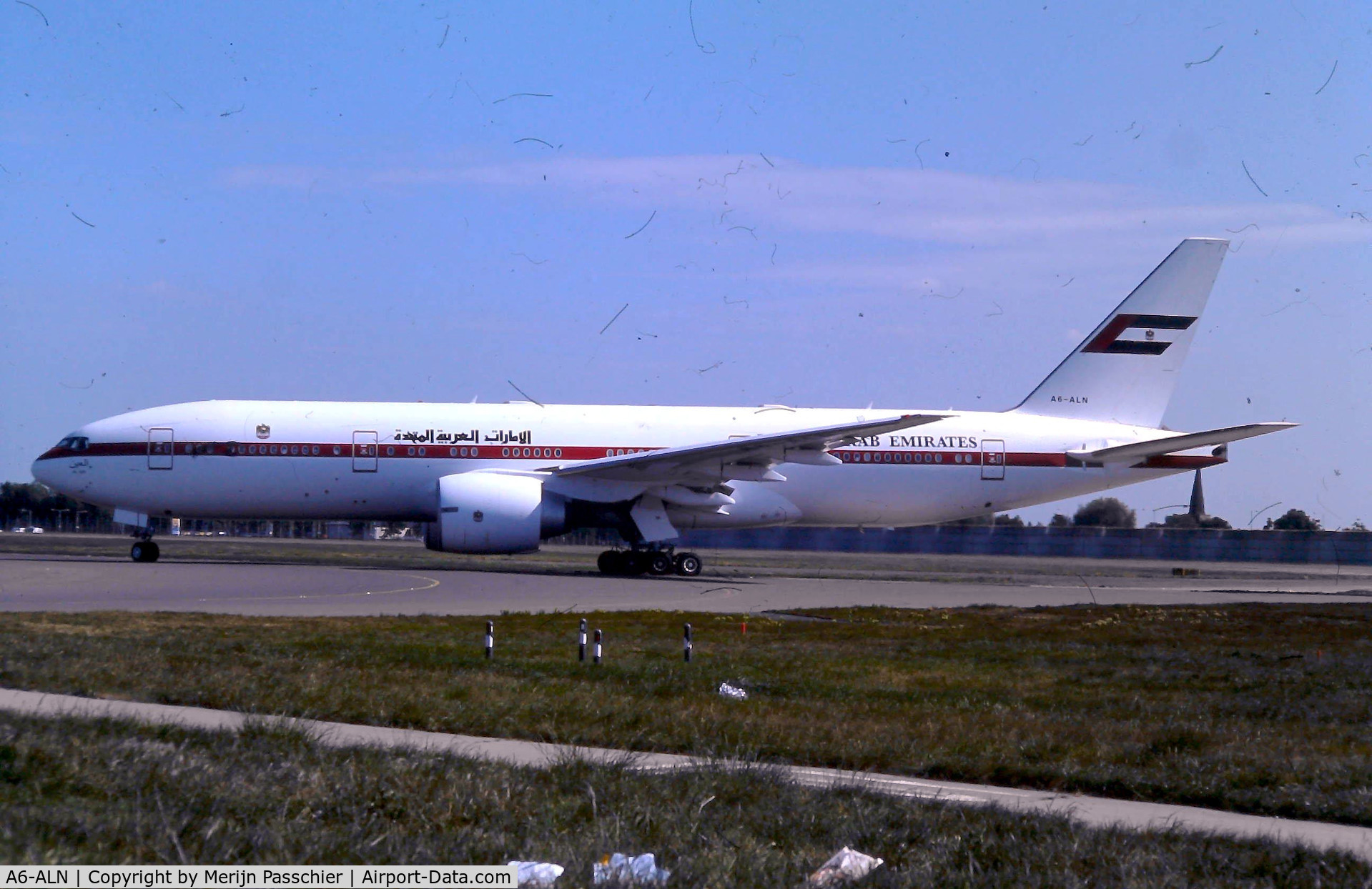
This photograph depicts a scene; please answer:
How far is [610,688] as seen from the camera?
11.6 meters

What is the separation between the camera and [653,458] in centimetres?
2908

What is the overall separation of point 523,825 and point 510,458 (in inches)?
993

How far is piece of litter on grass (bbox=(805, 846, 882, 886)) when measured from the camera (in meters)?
5.61

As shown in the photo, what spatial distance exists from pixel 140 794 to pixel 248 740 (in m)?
1.95

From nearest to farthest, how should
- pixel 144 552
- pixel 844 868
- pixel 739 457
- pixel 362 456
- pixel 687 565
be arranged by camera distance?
pixel 844 868
pixel 739 457
pixel 362 456
pixel 144 552
pixel 687 565

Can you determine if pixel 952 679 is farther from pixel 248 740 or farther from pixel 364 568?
pixel 364 568

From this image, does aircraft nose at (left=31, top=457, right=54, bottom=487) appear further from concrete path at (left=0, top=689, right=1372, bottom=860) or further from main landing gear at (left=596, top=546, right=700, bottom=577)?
concrete path at (left=0, top=689, right=1372, bottom=860)

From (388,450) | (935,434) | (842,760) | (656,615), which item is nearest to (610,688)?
(842,760)

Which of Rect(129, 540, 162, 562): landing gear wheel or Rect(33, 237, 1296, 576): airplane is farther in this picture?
Rect(129, 540, 162, 562): landing gear wheel

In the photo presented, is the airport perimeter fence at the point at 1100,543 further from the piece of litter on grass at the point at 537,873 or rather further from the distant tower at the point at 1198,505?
the piece of litter on grass at the point at 537,873

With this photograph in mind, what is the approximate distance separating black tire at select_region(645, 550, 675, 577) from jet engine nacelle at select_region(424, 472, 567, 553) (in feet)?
9.78

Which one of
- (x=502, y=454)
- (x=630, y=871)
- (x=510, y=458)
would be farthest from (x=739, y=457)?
(x=630, y=871)

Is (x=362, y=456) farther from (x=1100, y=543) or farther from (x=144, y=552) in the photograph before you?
(x=1100, y=543)

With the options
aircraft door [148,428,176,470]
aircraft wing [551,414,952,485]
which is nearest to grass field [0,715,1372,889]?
aircraft wing [551,414,952,485]
